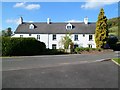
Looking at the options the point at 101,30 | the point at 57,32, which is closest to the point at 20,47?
A: the point at 101,30

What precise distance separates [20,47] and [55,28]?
91.1 ft

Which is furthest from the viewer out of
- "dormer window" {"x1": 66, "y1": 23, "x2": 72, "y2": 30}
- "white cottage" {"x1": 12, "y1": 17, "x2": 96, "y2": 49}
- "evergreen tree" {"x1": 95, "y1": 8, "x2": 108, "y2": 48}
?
"dormer window" {"x1": 66, "y1": 23, "x2": 72, "y2": 30}

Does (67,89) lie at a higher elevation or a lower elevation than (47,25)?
lower

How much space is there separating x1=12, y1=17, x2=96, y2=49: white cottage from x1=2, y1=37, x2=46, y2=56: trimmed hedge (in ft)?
68.1

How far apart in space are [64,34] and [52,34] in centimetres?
286

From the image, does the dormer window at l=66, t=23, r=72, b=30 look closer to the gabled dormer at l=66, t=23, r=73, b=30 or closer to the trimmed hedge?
the gabled dormer at l=66, t=23, r=73, b=30

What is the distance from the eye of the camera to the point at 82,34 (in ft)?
212

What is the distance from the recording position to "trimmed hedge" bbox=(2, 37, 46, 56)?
3747cm

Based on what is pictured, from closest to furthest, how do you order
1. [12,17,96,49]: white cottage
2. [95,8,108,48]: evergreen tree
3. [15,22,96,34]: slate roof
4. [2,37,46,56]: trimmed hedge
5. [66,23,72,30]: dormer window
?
1. [2,37,46,56]: trimmed hedge
2. [95,8,108,48]: evergreen tree
3. [12,17,96,49]: white cottage
4. [15,22,96,34]: slate roof
5. [66,23,72,30]: dormer window

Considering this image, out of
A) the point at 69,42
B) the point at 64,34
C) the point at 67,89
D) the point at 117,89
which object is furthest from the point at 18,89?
the point at 64,34

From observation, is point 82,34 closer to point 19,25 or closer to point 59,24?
point 59,24

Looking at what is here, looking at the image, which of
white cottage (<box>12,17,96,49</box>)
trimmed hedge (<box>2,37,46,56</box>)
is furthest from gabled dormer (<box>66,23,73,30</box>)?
trimmed hedge (<box>2,37,46,56</box>)

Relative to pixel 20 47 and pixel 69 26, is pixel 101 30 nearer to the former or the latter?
pixel 69 26

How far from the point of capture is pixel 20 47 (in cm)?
3938
